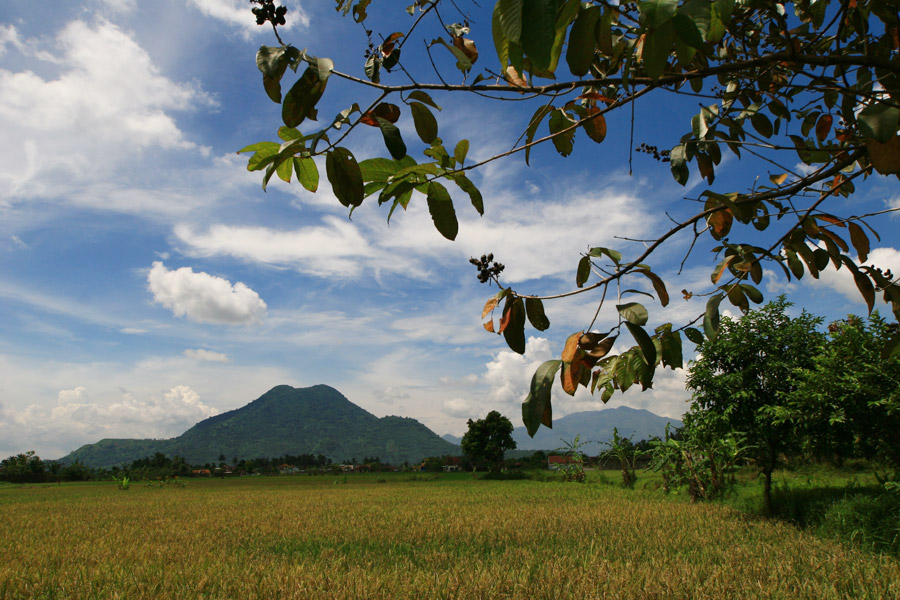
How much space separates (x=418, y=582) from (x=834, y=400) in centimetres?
543

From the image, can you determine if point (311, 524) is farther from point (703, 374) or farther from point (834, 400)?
point (834, 400)

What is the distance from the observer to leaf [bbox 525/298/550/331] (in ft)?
3.68

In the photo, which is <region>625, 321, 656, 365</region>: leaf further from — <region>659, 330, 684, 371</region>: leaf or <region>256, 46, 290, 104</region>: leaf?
<region>256, 46, 290, 104</region>: leaf

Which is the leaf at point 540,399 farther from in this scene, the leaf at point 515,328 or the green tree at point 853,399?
the green tree at point 853,399

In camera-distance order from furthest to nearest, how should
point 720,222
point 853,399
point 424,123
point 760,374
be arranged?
point 760,374 < point 853,399 < point 720,222 < point 424,123

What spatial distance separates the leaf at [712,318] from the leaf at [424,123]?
3.04 feet

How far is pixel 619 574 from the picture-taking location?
4402mm

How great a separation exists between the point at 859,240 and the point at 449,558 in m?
5.44

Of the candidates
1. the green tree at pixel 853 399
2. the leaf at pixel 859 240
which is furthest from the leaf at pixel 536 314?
the green tree at pixel 853 399

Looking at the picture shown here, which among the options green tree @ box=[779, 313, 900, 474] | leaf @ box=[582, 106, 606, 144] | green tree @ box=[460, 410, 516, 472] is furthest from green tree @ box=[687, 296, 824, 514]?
green tree @ box=[460, 410, 516, 472]

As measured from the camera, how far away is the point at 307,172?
88 centimetres

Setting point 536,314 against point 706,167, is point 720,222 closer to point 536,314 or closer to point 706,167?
point 706,167

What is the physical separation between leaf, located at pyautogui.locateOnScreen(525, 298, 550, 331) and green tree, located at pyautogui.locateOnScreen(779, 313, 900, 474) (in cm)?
604

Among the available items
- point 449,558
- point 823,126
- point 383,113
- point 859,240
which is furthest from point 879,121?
point 449,558
